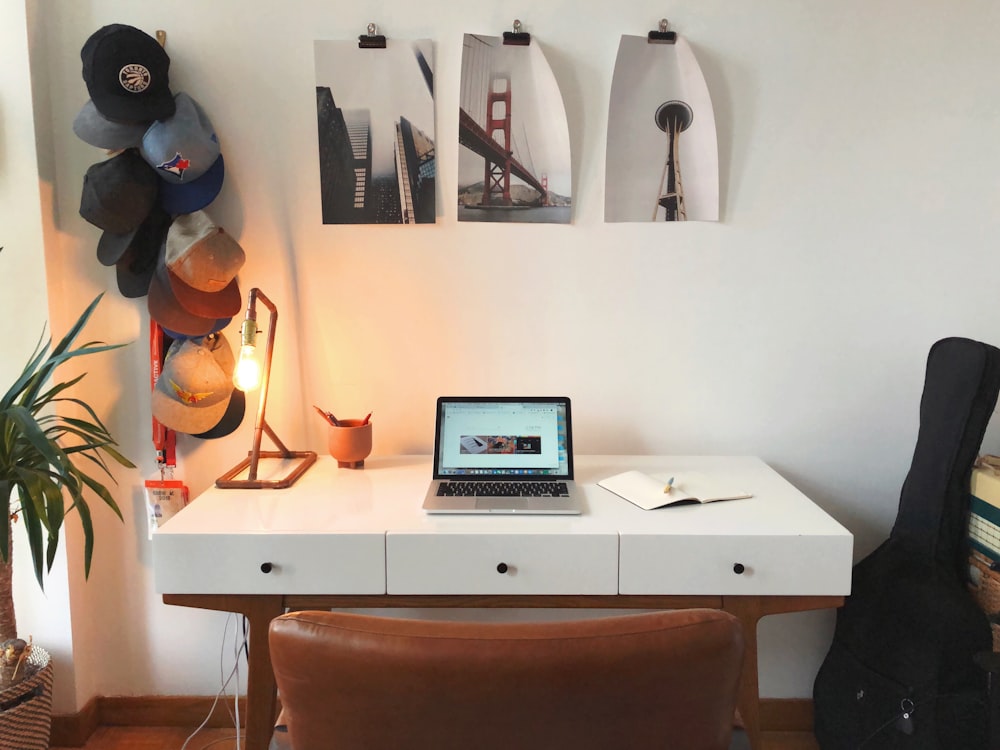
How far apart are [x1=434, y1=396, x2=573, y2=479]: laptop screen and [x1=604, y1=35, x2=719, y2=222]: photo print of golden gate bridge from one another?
1.74 feet

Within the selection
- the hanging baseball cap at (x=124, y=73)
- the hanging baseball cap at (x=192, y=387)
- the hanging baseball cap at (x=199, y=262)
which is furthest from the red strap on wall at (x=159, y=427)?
the hanging baseball cap at (x=124, y=73)

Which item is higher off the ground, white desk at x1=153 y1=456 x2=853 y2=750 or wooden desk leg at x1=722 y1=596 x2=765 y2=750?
white desk at x1=153 y1=456 x2=853 y2=750

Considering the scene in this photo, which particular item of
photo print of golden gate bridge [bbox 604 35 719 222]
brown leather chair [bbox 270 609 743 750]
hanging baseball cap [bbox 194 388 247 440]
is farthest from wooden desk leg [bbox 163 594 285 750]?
photo print of golden gate bridge [bbox 604 35 719 222]

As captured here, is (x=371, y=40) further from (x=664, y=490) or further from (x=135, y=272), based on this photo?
(x=664, y=490)

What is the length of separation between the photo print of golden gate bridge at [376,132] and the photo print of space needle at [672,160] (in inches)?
A: 22.2

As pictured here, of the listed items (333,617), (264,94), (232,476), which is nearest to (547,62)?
(264,94)

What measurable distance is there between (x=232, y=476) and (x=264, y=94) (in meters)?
0.92

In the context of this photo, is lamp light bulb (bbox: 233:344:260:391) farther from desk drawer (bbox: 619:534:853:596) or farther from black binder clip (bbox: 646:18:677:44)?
black binder clip (bbox: 646:18:677:44)

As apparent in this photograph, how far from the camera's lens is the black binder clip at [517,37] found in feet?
5.65

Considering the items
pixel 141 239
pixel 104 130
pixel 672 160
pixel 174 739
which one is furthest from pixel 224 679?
pixel 672 160

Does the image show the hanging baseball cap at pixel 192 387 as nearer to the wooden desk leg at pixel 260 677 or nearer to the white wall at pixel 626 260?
the white wall at pixel 626 260

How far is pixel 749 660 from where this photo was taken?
1.48 meters

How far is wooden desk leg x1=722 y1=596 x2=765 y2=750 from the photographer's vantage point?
1.42 m

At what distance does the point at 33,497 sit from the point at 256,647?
54 cm
